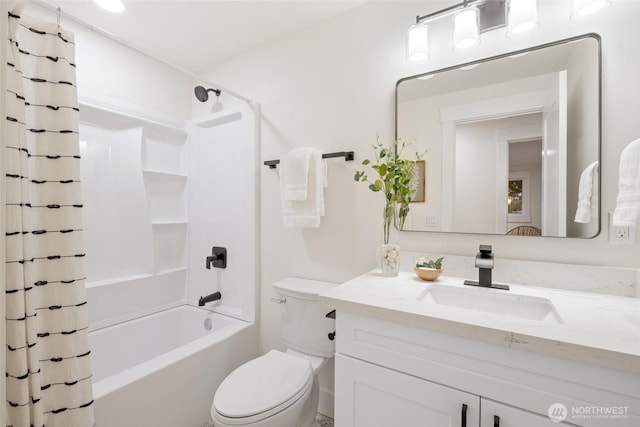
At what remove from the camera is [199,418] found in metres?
1.63

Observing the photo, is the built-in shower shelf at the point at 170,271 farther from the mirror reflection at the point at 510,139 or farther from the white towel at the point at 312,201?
the mirror reflection at the point at 510,139

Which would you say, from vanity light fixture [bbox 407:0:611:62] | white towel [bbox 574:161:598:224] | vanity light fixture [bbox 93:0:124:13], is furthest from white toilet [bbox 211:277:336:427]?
vanity light fixture [bbox 93:0:124:13]

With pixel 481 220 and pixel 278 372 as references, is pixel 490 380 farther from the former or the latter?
pixel 278 372

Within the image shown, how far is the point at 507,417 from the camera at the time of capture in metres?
0.80

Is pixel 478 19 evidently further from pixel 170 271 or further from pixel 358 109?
pixel 170 271

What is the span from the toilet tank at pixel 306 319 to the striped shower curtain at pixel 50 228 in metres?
0.90

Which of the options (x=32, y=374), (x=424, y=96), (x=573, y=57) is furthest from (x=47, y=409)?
(x=573, y=57)

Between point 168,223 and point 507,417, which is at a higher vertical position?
point 168,223

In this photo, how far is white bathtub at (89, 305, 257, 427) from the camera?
132 centimetres

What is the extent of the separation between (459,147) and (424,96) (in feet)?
1.05

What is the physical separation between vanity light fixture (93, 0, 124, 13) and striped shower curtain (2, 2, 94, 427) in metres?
0.74

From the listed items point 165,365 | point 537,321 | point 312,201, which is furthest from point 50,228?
point 537,321

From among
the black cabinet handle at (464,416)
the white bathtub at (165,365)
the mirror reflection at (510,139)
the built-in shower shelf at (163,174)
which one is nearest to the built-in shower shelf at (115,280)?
the white bathtub at (165,365)

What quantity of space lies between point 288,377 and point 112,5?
86.3 inches
